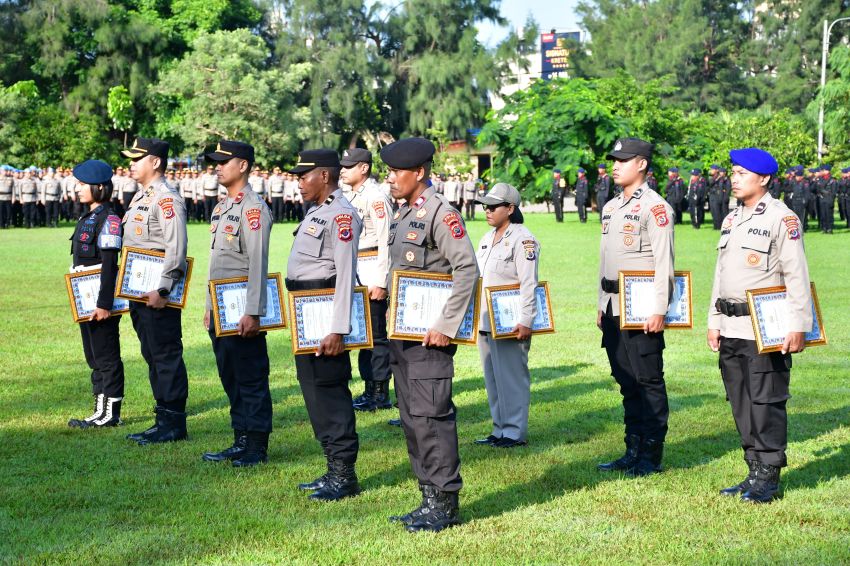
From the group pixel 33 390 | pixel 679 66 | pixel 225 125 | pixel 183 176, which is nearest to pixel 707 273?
pixel 33 390

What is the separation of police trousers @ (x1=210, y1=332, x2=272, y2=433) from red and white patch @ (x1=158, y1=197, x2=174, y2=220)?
0.95 meters

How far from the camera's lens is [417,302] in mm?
5887

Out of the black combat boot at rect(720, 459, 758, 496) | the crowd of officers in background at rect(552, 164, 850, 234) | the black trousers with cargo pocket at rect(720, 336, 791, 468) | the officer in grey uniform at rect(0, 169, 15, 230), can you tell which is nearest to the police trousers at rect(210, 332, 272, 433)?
the black combat boot at rect(720, 459, 758, 496)

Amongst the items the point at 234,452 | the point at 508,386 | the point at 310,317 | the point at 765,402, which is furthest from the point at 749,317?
the point at 234,452

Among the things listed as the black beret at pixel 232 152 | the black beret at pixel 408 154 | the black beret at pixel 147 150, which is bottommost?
the black beret at pixel 408 154

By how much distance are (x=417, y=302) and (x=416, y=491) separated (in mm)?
1451

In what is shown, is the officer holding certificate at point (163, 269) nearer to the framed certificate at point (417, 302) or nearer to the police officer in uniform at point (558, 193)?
the framed certificate at point (417, 302)

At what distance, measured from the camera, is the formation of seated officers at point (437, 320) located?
19.5 ft

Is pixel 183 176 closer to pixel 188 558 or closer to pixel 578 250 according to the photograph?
pixel 578 250

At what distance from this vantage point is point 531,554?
218 inches

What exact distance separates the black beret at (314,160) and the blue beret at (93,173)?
2334 millimetres

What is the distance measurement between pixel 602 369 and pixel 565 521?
17.1ft

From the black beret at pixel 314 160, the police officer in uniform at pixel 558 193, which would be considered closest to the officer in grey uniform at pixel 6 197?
the police officer in uniform at pixel 558 193

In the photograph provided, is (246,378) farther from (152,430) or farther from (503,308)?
(503,308)
